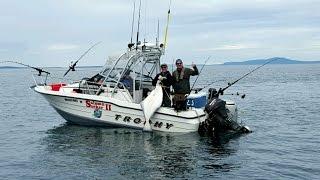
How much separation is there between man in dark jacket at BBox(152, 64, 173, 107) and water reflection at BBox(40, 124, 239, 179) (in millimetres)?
1337

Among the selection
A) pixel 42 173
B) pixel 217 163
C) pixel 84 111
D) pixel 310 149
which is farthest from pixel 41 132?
pixel 310 149

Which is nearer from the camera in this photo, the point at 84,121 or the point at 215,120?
the point at 215,120

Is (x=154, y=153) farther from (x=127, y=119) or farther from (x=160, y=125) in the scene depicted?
(x=127, y=119)

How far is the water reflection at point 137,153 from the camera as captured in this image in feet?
43.1

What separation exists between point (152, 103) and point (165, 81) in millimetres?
926

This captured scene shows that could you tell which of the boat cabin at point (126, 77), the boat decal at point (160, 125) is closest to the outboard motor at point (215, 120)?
the boat decal at point (160, 125)

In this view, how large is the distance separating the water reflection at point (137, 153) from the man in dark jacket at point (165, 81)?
1.34 metres

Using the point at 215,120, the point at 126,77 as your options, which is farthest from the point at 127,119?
the point at 215,120

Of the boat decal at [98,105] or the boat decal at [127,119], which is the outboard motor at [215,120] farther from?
the boat decal at [98,105]

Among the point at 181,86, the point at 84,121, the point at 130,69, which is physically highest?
the point at 130,69

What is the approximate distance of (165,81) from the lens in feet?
59.9

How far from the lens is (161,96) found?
18.2 metres

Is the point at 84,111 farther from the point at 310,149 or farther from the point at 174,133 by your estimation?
the point at 310,149

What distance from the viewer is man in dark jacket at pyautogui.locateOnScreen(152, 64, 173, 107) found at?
18125mm
